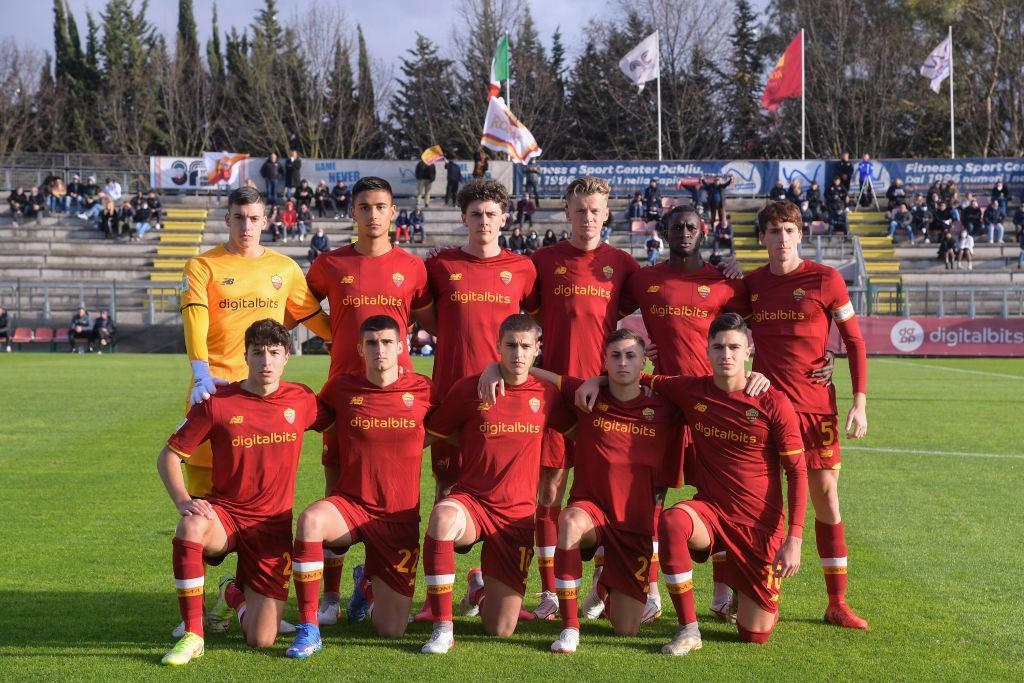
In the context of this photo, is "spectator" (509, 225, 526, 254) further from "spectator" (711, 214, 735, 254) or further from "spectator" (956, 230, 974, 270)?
"spectator" (956, 230, 974, 270)

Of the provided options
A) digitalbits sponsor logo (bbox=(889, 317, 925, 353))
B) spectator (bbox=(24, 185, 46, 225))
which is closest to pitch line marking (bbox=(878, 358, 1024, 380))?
digitalbits sponsor logo (bbox=(889, 317, 925, 353))

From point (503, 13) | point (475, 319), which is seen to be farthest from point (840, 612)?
point (503, 13)

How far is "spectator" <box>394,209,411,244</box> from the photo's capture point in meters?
36.8

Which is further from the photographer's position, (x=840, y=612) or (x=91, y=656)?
(x=840, y=612)

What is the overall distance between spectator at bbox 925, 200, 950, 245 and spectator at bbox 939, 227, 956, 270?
0.31 m

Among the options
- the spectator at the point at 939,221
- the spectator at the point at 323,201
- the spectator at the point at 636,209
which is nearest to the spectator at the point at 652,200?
the spectator at the point at 636,209

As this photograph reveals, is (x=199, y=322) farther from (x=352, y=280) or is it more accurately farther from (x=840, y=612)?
(x=840, y=612)

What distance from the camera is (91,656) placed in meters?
4.97

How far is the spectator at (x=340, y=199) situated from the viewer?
3912cm

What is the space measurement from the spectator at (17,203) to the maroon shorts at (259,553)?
38.2m

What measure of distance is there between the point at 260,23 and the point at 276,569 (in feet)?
197

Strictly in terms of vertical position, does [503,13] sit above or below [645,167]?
above

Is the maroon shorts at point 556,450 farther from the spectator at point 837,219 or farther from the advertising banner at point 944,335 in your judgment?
the spectator at point 837,219

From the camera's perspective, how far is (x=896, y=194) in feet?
125
